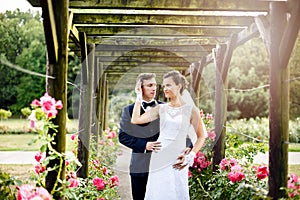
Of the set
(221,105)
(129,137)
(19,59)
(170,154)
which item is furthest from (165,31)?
(19,59)

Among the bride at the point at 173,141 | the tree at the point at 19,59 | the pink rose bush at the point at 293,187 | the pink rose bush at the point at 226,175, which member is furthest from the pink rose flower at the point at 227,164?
the tree at the point at 19,59

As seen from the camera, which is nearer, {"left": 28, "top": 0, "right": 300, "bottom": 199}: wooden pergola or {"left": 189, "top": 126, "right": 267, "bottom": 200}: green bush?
{"left": 28, "top": 0, "right": 300, "bottom": 199}: wooden pergola

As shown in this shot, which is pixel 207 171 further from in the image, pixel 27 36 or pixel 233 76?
pixel 27 36

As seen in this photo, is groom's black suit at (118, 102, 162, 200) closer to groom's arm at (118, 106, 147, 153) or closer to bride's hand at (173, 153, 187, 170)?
groom's arm at (118, 106, 147, 153)

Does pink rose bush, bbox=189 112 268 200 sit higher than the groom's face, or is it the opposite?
the groom's face

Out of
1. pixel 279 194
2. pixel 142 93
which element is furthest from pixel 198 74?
pixel 279 194

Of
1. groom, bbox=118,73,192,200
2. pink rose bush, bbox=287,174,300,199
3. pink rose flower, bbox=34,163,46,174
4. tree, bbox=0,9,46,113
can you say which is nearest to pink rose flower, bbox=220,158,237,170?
groom, bbox=118,73,192,200

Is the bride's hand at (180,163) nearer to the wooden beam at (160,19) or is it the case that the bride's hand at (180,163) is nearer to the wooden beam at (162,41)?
the wooden beam at (160,19)

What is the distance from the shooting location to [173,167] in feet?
12.6

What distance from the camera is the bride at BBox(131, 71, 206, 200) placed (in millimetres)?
3820

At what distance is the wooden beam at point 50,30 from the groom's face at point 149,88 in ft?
4.10

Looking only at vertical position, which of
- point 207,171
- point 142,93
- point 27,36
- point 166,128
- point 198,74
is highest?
point 27,36

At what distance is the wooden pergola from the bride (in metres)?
0.77

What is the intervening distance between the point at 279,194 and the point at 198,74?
5331 millimetres
